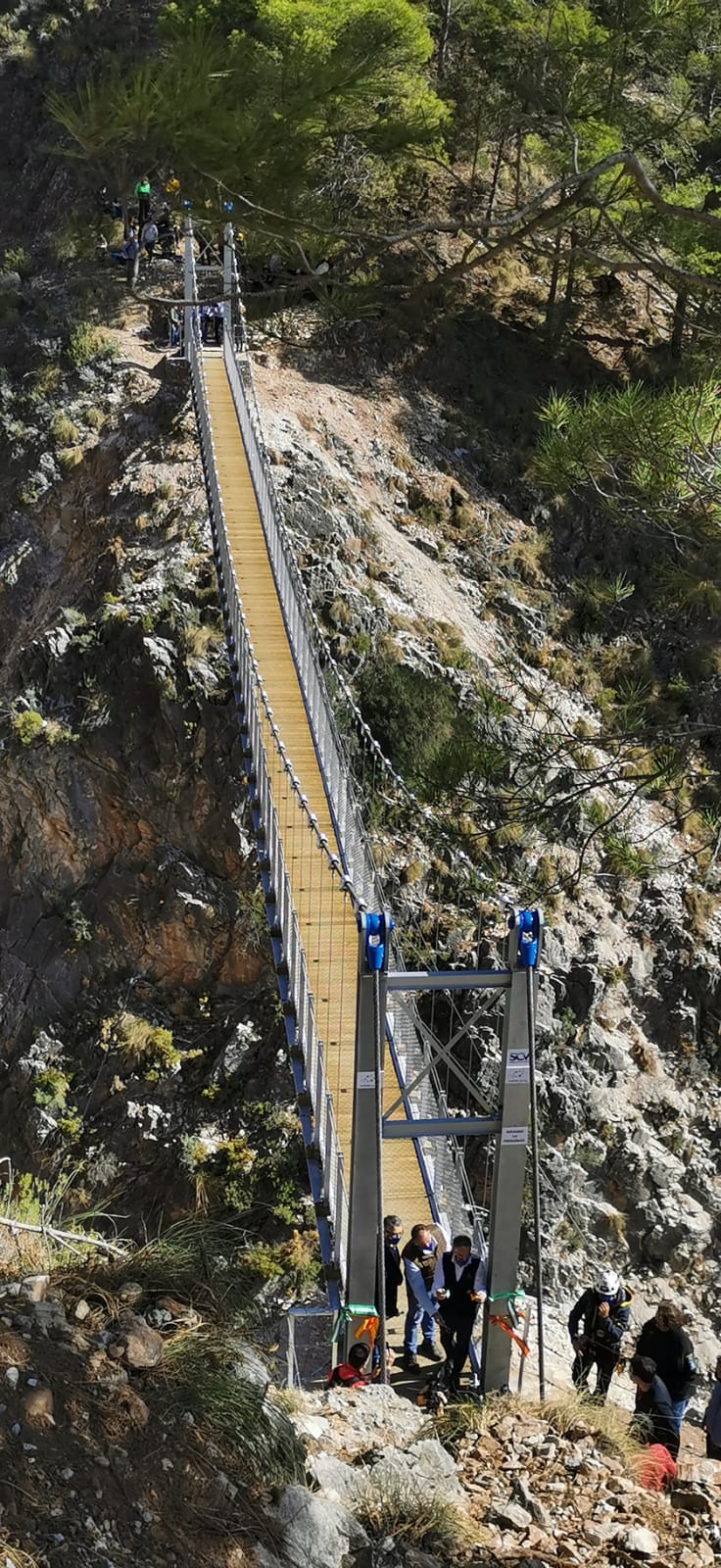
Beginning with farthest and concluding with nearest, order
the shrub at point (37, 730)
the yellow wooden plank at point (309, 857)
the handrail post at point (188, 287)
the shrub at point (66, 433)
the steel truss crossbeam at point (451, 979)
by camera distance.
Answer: the shrub at point (66, 433)
the handrail post at point (188, 287)
the shrub at point (37, 730)
the yellow wooden plank at point (309, 857)
the steel truss crossbeam at point (451, 979)

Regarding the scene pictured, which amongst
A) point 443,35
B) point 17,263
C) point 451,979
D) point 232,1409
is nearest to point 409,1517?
point 232,1409

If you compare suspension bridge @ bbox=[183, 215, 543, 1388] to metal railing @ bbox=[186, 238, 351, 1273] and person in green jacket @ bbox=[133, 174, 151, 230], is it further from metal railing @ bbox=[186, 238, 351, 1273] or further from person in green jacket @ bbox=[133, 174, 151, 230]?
person in green jacket @ bbox=[133, 174, 151, 230]

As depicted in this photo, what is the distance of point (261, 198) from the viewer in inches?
230

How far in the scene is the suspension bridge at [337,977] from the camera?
4973 mm

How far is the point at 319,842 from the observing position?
735cm

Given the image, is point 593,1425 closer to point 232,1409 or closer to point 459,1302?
point 459,1302

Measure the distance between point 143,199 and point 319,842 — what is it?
12923 millimetres

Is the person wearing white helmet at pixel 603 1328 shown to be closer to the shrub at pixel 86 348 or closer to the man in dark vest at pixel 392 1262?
the man in dark vest at pixel 392 1262

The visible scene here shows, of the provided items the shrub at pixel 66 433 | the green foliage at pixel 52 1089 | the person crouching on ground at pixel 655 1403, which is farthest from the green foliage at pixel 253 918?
the person crouching on ground at pixel 655 1403

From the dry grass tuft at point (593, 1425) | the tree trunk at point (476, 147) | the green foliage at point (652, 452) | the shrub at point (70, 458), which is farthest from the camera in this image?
the tree trunk at point (476, 147)

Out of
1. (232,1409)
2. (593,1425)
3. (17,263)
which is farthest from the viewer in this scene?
(17,263)

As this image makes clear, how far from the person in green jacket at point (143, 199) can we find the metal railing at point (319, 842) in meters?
5.22

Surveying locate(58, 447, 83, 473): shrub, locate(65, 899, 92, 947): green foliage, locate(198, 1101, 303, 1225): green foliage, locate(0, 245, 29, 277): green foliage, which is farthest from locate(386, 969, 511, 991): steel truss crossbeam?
locate(0, 245, 29, 277): green foliage

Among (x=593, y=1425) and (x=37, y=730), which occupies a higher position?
(x=37, y=730)
